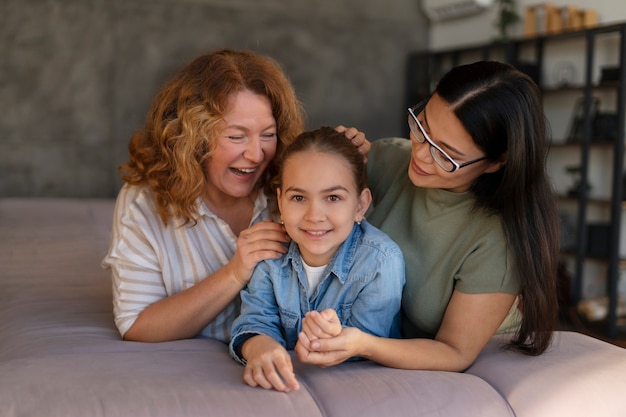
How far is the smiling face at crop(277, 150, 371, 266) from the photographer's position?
1768 millimetres

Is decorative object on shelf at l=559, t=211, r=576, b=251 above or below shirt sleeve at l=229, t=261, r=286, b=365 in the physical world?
below

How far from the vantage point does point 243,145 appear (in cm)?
203

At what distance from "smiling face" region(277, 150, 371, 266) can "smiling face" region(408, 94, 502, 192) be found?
19 cm

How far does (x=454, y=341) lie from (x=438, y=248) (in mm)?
258

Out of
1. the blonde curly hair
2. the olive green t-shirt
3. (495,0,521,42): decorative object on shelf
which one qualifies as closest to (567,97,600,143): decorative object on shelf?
(495,0,521,42): decorative object on shelf

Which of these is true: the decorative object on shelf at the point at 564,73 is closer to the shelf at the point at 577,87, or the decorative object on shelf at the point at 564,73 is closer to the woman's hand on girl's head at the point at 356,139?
the shelf at the point at 577,87

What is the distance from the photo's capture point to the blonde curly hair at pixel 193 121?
200cm

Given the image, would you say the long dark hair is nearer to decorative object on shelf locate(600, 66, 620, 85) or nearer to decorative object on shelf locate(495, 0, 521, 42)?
decorative object on shelf locate(600, 66, 620, 85)

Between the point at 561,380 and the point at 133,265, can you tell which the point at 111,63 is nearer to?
the point at 133,265

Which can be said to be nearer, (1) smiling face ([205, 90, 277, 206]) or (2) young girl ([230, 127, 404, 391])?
(2) young girl ([230, 127, 404, 391])

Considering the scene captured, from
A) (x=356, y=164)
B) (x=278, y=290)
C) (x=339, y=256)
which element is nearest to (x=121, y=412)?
(x=278, y=290)

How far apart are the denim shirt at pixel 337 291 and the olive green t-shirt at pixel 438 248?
0.07 metres

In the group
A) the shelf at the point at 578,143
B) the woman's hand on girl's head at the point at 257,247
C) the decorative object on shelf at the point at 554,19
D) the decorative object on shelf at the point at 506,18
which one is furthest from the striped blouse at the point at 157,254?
the decorative object on shelf at the point at 506,18

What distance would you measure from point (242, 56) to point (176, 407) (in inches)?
44.4
